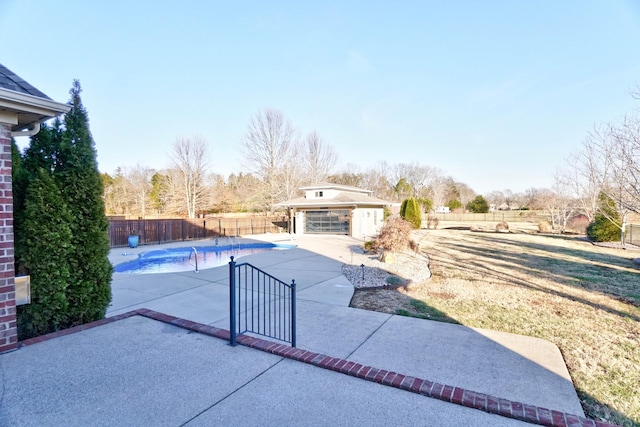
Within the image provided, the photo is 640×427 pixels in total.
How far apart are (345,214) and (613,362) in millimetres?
17740

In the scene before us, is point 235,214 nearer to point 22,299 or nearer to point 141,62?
point 141,62

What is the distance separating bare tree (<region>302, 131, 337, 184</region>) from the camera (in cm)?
3253

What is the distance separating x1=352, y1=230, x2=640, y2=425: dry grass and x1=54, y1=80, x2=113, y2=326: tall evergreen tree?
4.36 m

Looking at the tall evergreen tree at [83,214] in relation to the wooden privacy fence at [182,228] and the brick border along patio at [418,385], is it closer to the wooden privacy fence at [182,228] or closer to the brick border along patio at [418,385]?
the brick border along patio at [418,385]

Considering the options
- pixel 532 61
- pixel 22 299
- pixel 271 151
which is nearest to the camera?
pixel 22 299

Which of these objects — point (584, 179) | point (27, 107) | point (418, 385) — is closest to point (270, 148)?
point (584, 179)

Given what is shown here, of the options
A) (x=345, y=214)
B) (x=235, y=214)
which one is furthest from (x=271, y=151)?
(x=345, y=214)

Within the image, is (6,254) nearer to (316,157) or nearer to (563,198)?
(563,198)

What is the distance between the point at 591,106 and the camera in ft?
44.2

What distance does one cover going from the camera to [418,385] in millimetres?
2803

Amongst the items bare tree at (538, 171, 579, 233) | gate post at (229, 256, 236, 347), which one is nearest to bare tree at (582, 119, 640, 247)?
bare tree at (538, 171, 579, 233)

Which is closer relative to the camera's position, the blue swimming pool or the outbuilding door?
the blue swimming pool

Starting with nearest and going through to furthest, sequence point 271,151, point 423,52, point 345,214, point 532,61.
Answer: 1. point 532,61
2. point 423,52
3. point 345,214
4. point 271,151

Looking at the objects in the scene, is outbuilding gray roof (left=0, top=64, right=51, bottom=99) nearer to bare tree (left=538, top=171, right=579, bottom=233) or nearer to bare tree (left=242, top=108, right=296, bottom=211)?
bare tree (left=242, top=108, right=296, bottom=211)
